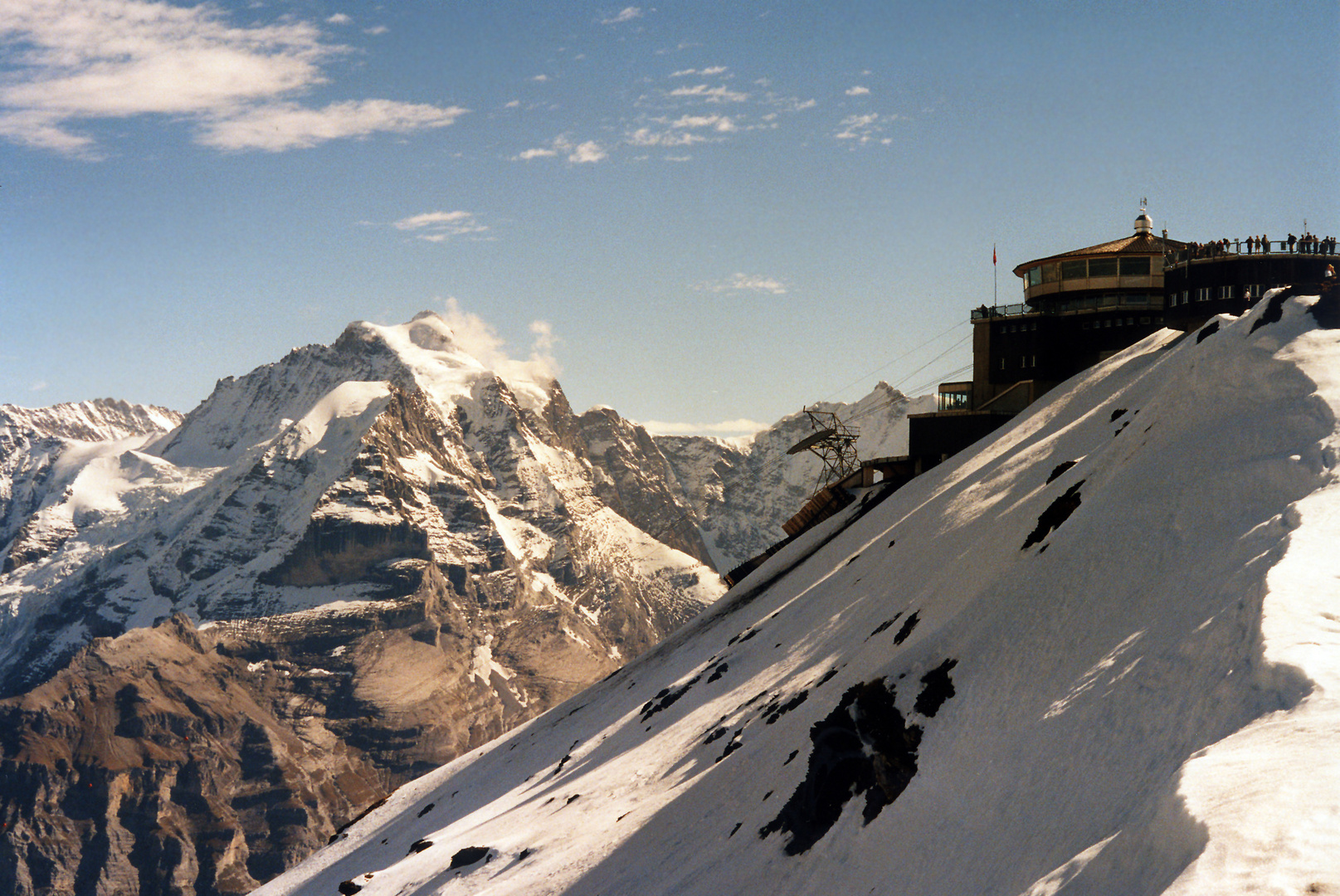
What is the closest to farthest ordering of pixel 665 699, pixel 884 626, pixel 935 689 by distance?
pixel 935 689
pixel 884 626
pixel 665 699

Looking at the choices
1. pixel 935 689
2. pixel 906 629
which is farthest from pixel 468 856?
pixel 935 689

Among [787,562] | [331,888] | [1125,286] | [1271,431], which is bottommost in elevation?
[331,888]

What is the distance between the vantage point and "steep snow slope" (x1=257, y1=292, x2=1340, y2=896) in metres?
17.1

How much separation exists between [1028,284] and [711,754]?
5232 cm

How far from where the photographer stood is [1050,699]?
992 inches

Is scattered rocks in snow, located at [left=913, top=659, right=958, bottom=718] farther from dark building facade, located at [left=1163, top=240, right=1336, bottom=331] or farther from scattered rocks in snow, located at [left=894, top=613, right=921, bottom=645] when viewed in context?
dark building facade, located at [left=1163, top=240, right=1336, bottom=331]

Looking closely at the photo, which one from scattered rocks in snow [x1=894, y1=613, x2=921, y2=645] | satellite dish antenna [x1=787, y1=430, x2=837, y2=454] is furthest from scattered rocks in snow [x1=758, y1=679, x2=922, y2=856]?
satellite dish antenna [x1=787, y1=430, x2=837, y2=454]

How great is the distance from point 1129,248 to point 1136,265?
1.30 meters

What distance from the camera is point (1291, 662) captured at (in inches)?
719

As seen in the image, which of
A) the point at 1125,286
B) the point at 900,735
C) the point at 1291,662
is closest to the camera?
the point at 1291,662

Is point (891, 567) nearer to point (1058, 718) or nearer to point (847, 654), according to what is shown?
point (847, 654)

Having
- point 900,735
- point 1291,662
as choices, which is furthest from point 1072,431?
point 1291,662

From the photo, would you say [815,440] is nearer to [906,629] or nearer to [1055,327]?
[1055,327]

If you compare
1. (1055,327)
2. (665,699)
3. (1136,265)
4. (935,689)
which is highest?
(1136,265)
